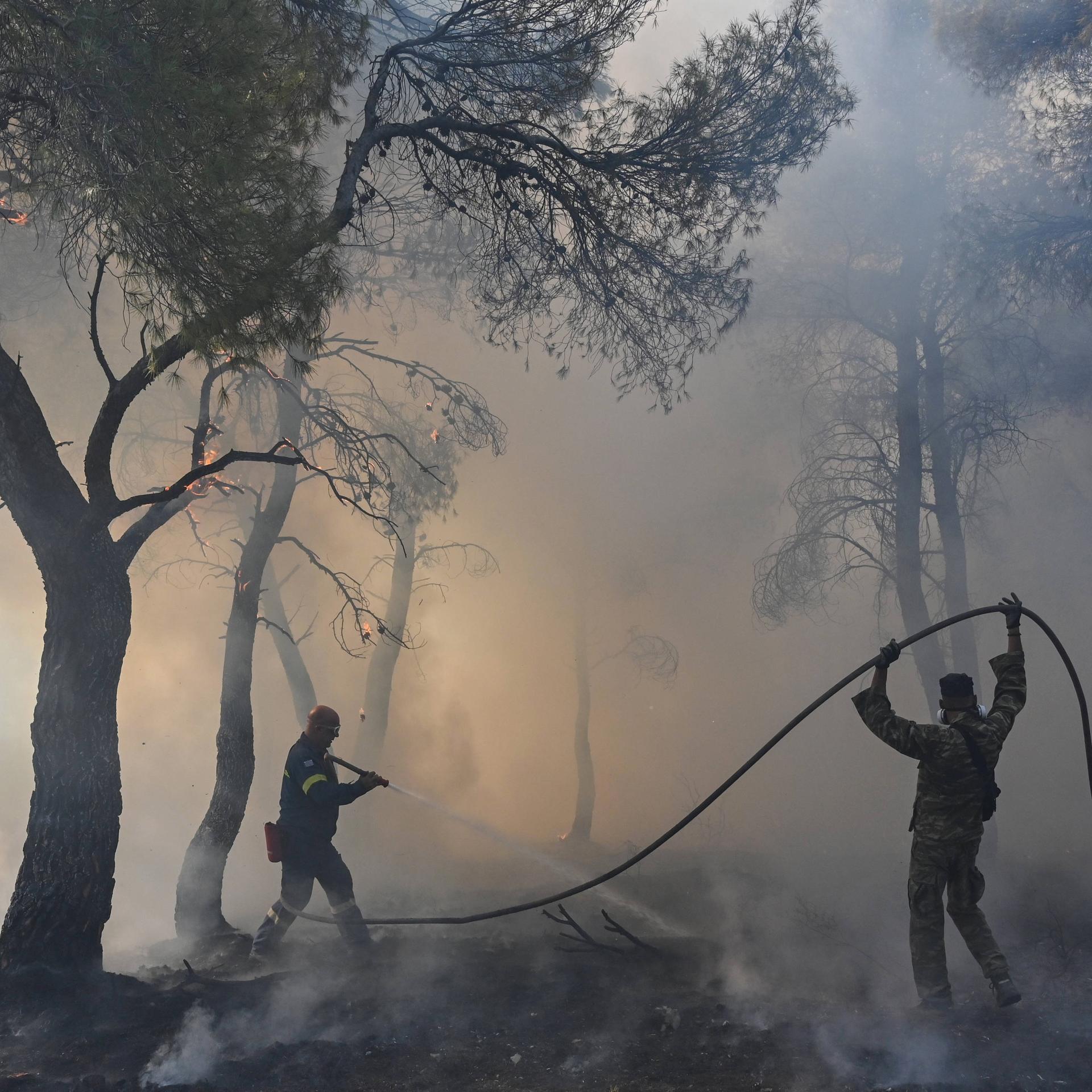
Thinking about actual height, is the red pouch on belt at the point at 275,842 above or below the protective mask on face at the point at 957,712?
below

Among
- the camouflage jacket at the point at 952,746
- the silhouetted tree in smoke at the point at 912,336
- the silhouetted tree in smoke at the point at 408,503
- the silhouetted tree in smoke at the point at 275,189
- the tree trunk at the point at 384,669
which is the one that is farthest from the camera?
the tree trunk at the point at 384,669

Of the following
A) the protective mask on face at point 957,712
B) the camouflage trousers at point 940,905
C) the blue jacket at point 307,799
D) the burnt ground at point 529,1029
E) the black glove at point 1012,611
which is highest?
the black glove at point 1012,611

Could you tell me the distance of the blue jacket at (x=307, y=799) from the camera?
20.4 feet

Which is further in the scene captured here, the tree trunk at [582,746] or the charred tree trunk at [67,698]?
the tree trunk at [582,746]

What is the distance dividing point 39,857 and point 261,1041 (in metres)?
1.70

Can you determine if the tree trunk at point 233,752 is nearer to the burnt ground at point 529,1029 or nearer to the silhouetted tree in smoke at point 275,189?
the burnt ground at point 529,1029

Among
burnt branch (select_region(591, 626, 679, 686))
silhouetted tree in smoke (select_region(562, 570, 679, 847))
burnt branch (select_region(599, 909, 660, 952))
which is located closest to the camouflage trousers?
burnt branch (select_region(599, 909, 660, 952))

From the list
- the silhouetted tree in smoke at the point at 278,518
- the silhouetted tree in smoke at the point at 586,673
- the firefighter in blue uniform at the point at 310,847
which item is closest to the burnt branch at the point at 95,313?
the silhouetted tree in smoke at the point at 278,518

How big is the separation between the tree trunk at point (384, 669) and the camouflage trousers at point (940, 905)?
358 inches

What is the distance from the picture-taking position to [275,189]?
498cm

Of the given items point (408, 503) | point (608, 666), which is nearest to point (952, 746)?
point (408, 503)

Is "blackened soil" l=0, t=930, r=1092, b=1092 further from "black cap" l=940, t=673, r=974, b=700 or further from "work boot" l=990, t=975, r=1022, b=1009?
"black cap" l=940, t=673, r=974, b=700

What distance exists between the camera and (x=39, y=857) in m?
5.07

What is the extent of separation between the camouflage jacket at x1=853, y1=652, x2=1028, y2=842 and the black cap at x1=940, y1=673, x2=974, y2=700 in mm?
113
